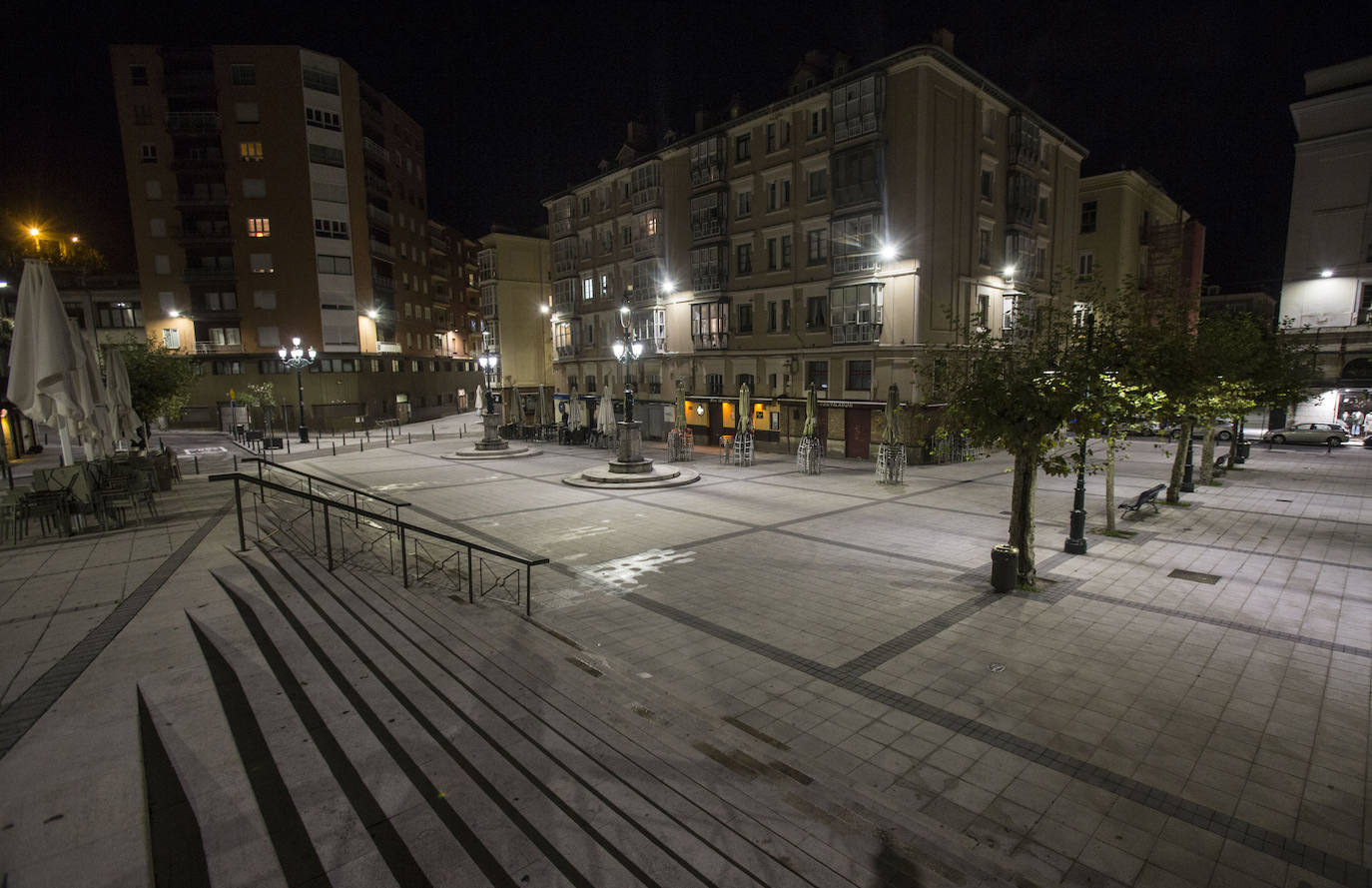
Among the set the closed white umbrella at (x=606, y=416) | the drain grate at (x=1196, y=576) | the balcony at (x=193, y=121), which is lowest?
the drain grate at (x=1196, y=576)

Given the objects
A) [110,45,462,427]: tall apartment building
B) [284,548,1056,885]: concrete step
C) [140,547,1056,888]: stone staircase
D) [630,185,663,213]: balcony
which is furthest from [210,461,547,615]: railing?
[110,45,462,427]: tall apartment building

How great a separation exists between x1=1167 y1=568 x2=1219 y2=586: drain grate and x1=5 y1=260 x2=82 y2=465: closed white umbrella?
20.5 metres

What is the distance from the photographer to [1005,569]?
10.0 m

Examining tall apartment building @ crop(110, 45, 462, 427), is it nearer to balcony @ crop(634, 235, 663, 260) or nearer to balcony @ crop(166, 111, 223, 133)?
balcony @ crop(166, 111, 223, 133)

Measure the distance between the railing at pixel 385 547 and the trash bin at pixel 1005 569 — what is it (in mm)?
7467

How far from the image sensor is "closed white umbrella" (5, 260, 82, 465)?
35.0ft

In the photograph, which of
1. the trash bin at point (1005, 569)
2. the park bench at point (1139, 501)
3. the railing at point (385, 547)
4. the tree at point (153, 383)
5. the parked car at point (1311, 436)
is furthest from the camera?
the parked car at point (1311, 436)

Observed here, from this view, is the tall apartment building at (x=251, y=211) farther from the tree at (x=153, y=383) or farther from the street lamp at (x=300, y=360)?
the tree at (x=153, y=383)

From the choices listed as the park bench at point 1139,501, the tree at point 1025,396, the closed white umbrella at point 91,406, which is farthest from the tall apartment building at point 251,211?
the park bench at point 1139,501

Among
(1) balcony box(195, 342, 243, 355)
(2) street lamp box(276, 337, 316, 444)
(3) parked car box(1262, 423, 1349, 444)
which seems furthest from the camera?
(1) balcony box(195, 342, 243, 355)

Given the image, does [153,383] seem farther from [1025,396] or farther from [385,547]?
[1025,396]

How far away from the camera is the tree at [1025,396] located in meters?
9.53

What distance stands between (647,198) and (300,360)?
22.8m

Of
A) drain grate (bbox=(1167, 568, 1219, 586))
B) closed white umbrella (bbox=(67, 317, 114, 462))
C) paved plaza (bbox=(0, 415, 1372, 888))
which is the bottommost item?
drain grate (bbox=(1167, 568, 1219, 586))
